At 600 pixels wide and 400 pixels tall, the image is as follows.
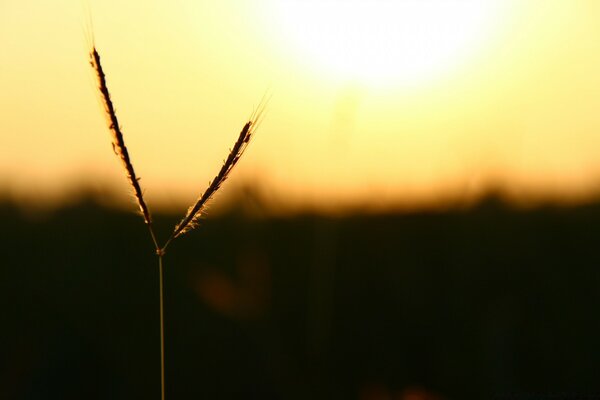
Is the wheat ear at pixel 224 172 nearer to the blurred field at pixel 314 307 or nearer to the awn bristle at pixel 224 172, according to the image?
the awn bristle at pixel 224 172

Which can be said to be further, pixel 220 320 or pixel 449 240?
pixel 449 240

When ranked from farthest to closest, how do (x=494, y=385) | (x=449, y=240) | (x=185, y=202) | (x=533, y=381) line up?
(x=185, y=202), (x=449, y=240), (x=533, y=381), (x=494, y=385)

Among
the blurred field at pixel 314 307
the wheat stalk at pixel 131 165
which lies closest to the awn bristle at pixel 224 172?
the wheat stalk at pixel 131 165

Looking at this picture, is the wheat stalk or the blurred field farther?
the blurred field

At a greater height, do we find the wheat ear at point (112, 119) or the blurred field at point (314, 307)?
the wheat ear at point (112, 119)

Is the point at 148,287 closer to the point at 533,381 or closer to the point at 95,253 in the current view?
the point at 95,253

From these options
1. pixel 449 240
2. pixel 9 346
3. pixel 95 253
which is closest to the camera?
pixel 9 346

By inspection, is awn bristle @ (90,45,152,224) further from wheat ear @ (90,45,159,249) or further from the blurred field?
the blurred field

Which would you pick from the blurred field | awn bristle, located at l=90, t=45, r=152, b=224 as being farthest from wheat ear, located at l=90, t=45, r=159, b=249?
the blurred field

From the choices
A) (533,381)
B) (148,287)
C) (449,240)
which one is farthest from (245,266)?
(533,381)
